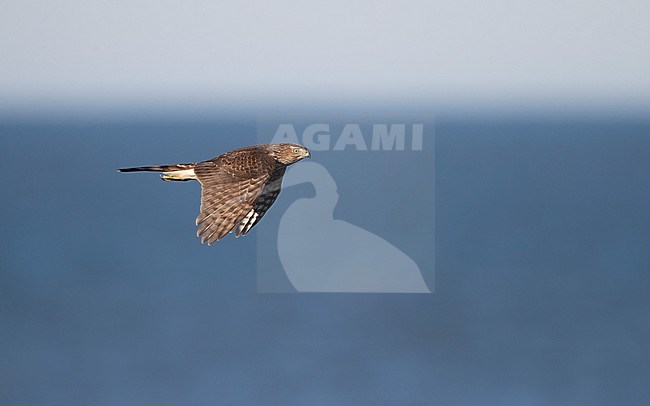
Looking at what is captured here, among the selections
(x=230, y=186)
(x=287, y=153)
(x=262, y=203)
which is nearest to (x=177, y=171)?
(x=230, y=186)

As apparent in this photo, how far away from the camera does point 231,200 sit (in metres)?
11.8

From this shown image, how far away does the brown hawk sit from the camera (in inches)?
458

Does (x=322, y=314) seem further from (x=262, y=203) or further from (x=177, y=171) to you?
(x=177, y=171)

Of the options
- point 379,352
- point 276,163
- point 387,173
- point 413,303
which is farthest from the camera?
point 387,173

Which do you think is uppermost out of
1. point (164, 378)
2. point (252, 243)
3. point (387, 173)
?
point (387, 173)

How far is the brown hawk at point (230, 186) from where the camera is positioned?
11641mm

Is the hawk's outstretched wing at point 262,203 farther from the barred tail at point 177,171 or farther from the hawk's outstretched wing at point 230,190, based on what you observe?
the barred tail at point 177,171

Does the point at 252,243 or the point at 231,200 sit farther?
the point at 252,243

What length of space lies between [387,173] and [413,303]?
30705mm

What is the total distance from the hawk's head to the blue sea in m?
20.8

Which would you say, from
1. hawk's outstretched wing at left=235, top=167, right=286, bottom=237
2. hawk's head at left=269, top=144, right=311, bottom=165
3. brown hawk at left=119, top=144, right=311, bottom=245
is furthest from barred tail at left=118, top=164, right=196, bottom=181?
hawk's head at left=269, top=144, right=311, bottom=165

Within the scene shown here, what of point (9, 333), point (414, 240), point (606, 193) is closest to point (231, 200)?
point (9, 333)

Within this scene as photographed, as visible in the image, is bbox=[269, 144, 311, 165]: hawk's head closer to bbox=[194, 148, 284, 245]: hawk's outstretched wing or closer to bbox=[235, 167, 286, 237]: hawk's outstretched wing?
bbox=[235, 167, 286, 237]: hawk's outstretched wing

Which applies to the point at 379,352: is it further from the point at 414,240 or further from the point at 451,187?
the point at 451,187
